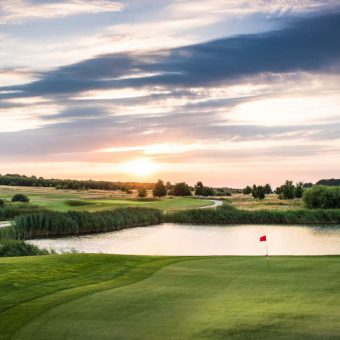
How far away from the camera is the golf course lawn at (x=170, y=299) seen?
9.89 meters

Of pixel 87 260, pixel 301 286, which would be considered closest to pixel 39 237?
pixel 87 260

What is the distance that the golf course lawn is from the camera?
32.4 feet

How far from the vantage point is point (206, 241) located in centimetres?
4466

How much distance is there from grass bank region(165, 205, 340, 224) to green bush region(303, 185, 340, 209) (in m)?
12.2

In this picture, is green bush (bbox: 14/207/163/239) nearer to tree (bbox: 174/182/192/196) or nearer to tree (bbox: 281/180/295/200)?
tree (bbox: 281/180/295/200)

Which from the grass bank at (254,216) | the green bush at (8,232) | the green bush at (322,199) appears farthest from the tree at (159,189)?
the green bush at (8,232)

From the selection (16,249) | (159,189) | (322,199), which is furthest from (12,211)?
(159,189)

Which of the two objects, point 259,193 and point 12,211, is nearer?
point 12,211

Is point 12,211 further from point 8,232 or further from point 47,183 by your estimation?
point 47,183

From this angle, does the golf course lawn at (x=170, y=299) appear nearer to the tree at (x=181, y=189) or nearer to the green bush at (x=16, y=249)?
the green bush at (x=16, y=249)

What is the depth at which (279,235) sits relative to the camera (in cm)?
4944

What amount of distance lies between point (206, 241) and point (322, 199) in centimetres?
3971

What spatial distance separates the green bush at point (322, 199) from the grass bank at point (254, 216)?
12169 millimetres

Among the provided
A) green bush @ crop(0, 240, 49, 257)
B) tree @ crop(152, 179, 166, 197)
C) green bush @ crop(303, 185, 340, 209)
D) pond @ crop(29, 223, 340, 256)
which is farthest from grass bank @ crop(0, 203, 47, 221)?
tree @ crop(152, 179, 166, 197)
